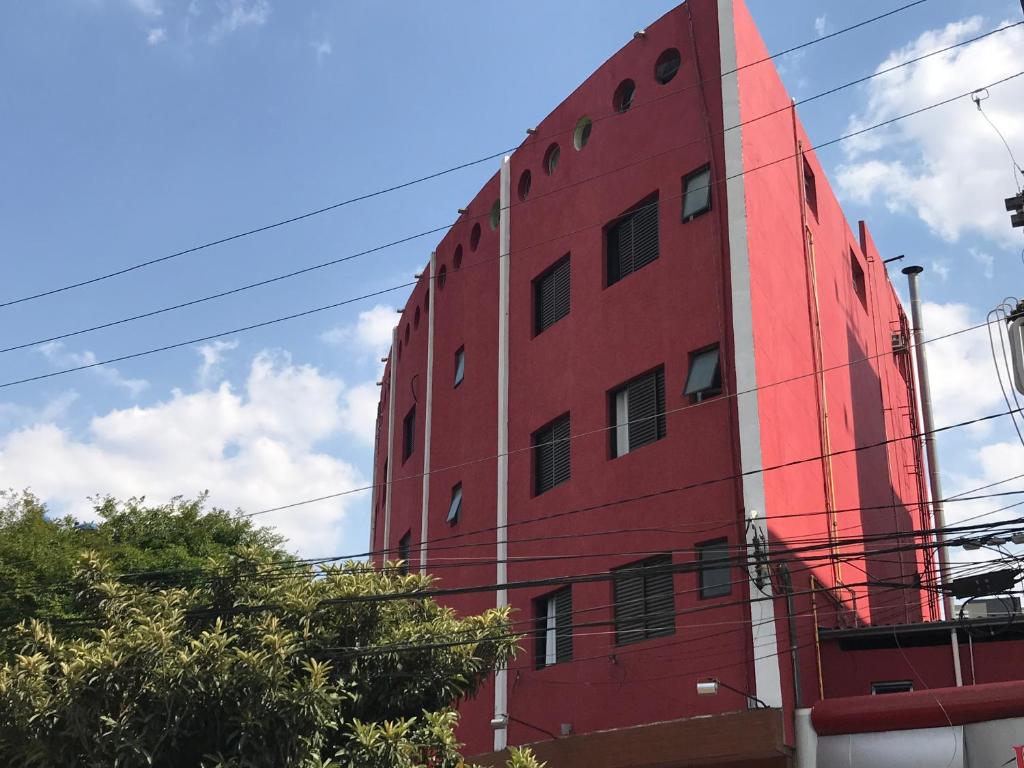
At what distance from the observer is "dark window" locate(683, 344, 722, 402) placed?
68.1 feet

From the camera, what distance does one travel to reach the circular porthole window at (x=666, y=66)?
23812 millimetres

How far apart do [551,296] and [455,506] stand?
5.71 m

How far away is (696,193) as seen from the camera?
2239 centimetres

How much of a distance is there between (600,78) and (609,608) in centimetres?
1121

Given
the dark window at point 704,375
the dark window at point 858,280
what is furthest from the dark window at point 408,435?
the dark window at point 704,375

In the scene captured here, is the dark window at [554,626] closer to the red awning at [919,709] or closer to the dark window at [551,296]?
the red awning at [919,709]

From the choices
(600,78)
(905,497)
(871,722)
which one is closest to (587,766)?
(871,722)

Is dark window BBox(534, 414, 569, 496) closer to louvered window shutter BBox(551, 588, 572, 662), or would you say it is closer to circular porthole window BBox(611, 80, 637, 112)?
louvered window shutter BBox(551, 588, 572, 662)

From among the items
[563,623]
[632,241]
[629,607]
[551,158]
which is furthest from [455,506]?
[551,158]

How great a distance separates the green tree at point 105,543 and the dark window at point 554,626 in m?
9.78

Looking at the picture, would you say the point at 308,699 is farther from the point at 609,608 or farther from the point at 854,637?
the point at 854,637

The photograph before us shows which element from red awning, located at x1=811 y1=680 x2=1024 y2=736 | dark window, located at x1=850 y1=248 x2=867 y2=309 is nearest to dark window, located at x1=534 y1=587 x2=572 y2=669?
red awning, located at x1=811 y1=680 x2=1024 y2=736

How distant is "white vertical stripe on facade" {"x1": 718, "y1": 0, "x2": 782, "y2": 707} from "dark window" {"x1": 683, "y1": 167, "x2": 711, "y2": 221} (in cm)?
48

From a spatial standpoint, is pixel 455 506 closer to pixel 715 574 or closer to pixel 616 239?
pixel 616 239
